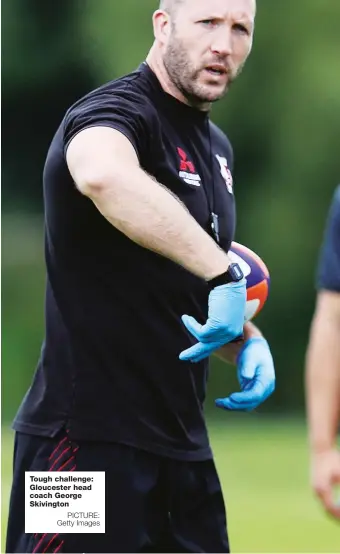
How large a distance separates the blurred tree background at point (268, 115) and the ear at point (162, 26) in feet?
35.6

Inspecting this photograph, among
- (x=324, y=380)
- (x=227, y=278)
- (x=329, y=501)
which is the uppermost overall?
(x=227, y=278)

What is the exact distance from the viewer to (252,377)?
377cm

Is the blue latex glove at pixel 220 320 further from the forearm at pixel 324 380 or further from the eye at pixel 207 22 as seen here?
the eye at pixel 207 22

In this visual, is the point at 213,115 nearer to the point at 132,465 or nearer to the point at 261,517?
the point at 261,517

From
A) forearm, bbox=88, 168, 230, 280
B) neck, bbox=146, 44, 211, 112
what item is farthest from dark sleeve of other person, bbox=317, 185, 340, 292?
neck, bbox=146, 44, 211, 112

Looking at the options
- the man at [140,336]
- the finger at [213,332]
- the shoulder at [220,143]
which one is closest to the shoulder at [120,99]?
the man at [140,336]

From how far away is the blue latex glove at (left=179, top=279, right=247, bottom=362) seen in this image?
3.19 m

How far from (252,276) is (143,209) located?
984 millimetres

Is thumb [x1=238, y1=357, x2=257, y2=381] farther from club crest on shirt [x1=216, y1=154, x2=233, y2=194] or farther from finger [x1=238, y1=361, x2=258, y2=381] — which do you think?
club crest on shirt [x1=216, y1=154, x2=233, y2=194]

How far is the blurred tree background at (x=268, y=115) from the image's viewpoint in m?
14.9

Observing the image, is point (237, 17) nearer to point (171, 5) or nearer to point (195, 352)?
point (171, 5)

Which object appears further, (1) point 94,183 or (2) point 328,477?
(2) point 328,477

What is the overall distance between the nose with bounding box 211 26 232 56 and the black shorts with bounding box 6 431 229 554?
1.06 metres

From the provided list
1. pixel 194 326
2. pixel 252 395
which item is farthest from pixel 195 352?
pixel 252 395
